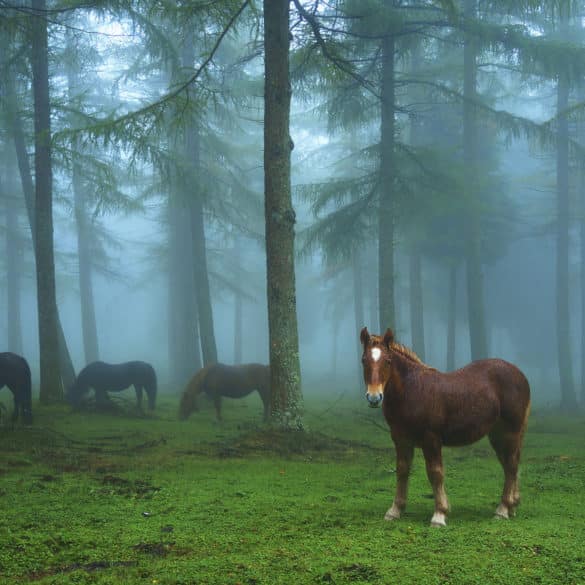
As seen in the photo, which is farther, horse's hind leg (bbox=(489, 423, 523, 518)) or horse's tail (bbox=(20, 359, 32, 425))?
horse's tail (bbox=(20, 359, 32, 425))

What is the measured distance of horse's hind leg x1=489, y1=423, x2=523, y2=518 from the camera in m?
6.36

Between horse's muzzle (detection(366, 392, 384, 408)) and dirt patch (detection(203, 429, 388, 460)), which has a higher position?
horse's muzzle (detection(366, 392, 384, 408))

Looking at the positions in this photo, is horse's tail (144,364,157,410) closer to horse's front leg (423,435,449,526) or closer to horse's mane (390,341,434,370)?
horse's mane (390,341,434,370)

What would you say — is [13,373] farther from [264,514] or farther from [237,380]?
[264,514]

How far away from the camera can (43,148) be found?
15.4 meters

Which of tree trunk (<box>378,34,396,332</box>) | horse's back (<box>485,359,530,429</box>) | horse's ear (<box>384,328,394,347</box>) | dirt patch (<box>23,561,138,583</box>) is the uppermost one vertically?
tree trunk (<box>378,34,396,332</box>)

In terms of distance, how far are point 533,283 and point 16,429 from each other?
99.9 feet

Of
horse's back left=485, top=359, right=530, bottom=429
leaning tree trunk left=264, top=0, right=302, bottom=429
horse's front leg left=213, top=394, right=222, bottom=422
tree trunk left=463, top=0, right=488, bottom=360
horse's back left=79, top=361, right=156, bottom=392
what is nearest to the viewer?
horse's back left=485, top=359, right=530, bottom=429

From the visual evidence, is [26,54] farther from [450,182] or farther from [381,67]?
[450,182]

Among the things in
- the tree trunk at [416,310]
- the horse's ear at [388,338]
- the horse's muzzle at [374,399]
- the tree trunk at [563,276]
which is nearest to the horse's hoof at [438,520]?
the horse's muzzle at [374,399]

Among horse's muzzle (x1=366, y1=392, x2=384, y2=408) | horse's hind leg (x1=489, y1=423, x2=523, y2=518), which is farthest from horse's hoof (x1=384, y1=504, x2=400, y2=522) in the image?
horse's muzzle (x1=366, y1=392, x2=384, y2=408)

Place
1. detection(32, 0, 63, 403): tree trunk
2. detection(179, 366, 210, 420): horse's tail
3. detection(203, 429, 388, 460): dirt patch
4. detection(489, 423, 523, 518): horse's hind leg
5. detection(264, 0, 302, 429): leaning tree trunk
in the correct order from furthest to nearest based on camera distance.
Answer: detection(179, 366, 210, 420): horse's tail → detection(32, 0, 63, 403): tree trunk → detection(264, 0, 302, 429): leaning tree trunk → detection(203, 429, 388, 460): dirt patch → detection(489, 423, 523, 518): horse's hind leg

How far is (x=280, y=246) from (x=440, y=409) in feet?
19.0

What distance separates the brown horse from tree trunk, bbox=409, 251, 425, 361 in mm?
18009
